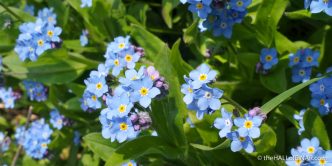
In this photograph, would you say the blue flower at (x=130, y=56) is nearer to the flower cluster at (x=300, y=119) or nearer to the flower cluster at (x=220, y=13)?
the flower cluster at (x=220, y=13)

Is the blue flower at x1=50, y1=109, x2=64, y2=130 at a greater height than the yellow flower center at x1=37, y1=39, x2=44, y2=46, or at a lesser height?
lesser

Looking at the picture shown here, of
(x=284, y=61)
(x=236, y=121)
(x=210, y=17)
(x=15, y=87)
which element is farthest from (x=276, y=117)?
(x=15, y=87)

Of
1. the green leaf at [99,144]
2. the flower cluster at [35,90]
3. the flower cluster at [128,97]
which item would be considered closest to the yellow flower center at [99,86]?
the flower cluster at [128,97]

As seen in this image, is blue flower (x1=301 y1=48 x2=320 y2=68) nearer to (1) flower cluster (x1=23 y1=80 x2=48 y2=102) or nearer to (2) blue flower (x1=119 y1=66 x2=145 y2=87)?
(2) blue flower (x1=119 y1=66 x2=145 y2=87)

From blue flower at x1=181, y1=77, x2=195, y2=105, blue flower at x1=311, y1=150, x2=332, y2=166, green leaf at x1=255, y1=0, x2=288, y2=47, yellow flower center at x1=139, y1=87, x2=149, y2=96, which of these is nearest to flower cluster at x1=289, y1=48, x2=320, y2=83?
green leaf at x1=255, y1=0, x2=288, y2=47

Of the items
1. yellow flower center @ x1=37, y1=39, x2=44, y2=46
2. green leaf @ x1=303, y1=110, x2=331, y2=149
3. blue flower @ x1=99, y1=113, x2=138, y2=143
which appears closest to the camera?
blue flower @ x1=99, y1=113, x2=138, y2=143

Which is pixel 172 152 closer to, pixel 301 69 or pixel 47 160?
pixel 301 69

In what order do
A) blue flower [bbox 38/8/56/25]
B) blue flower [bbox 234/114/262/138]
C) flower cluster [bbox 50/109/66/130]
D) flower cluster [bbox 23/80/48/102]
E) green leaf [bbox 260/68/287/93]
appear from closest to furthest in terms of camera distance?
blue flower [bbox 234/114/262/138] → green leaf [bbox 260/68/287/93] → blue flower [bbox 38/8/56/25] → flower cluster [bbox 50/109/66/130] → flower cluster [bbox 23/80/48/102]
